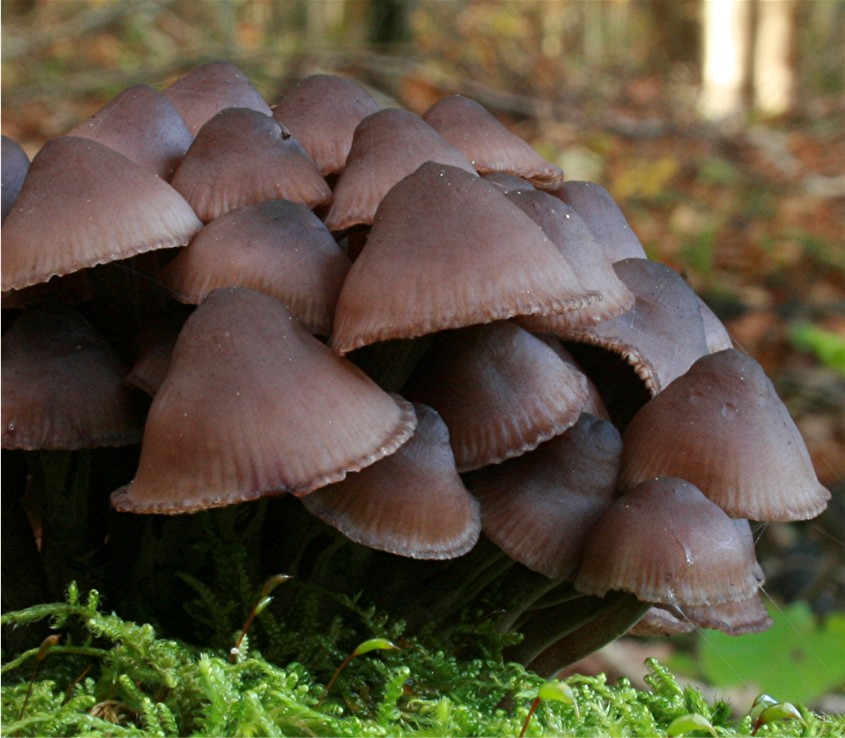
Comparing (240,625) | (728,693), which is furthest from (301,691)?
(728,693)

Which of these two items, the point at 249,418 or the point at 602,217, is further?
the point at 602,217

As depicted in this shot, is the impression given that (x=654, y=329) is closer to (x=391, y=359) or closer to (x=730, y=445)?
(x=730, y=445)

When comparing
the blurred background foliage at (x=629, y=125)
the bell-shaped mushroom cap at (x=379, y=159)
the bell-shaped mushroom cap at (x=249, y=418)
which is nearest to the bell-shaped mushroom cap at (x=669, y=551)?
the bell-shaped mushroom cap at (x=249, y=418)

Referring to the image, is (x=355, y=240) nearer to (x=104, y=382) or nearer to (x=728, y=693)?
(x=104, y=382)

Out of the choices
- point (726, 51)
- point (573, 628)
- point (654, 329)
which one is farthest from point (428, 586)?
point (726, 51)

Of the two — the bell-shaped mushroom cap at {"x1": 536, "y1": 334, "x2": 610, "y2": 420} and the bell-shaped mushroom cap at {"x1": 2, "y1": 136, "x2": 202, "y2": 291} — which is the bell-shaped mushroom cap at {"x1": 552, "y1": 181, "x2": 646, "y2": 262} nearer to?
the bell-shaped mushroom cap at {"x1": 536, "y1": 334, "x2": 610, "y2": 420}

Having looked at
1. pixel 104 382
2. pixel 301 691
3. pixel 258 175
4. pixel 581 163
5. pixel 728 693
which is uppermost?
pixel 258 175
